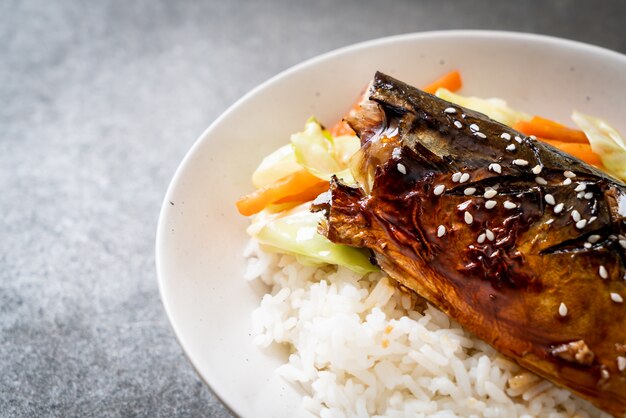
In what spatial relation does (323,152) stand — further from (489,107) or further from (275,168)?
(489,107)

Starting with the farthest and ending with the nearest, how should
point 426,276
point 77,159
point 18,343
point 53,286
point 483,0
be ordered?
point 483,0 < point 77,159 < point 53,286 < point 18,343 < point 426,276

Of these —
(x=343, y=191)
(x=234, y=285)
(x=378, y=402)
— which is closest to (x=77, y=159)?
(x=234, y=285)

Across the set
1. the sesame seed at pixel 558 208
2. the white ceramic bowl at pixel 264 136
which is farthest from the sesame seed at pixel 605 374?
the white ceramic bowl at pixel 264 136

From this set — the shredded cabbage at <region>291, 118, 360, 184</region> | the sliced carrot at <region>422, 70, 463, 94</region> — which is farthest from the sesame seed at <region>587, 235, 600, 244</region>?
the sliced carrot at <region>422, 70, 463, 94</region>

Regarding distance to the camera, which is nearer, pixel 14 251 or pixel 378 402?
pixel 378 402

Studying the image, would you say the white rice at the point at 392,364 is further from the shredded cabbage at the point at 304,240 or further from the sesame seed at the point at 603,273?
the sesame seed at the point at 603,273

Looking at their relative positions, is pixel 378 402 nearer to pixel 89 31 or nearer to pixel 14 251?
pixel 14 251

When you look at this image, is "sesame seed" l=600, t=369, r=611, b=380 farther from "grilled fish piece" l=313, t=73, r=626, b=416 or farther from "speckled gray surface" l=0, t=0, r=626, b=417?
"speckled gray surface" l=0, t=0, r=626, b=417
